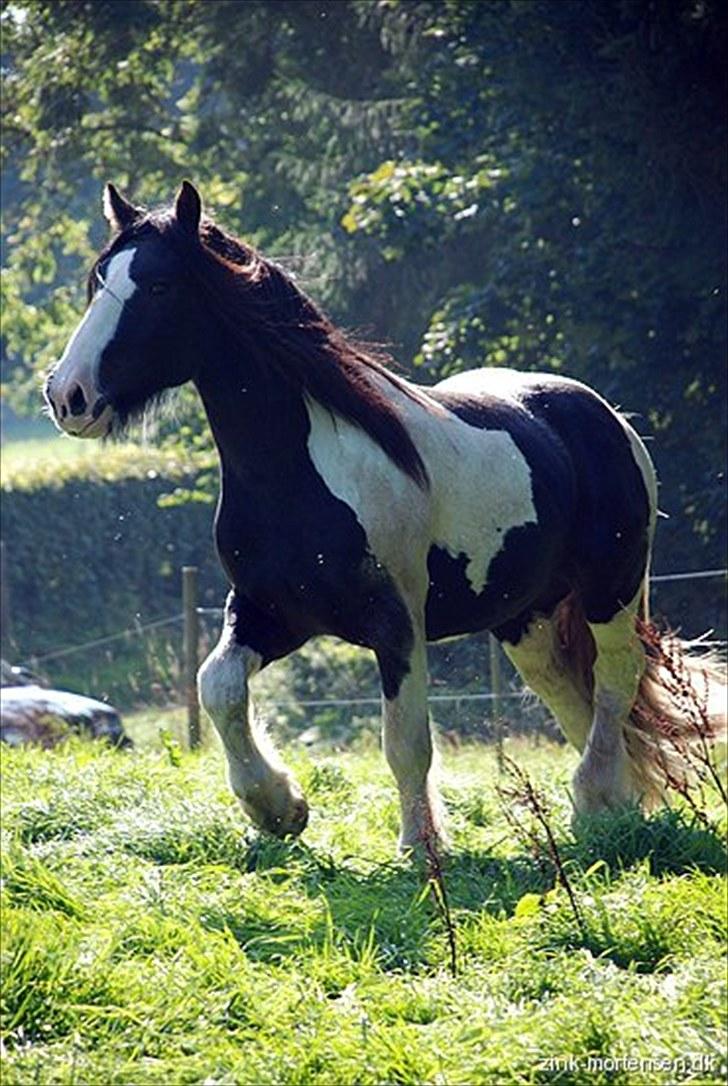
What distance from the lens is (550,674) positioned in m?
9.05

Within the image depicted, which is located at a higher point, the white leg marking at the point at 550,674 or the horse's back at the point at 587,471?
the horse's back at the point at 587,471

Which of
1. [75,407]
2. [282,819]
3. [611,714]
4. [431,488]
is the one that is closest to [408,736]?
[282,819]

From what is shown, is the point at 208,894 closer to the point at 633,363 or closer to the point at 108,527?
the point at 633,363

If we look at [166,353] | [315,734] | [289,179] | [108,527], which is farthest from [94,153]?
[166,353]

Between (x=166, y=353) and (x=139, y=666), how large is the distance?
15.4m

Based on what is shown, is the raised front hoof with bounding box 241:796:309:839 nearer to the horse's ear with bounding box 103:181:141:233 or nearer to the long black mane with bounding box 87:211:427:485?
the long black mane with bounding box 87:211:427:485

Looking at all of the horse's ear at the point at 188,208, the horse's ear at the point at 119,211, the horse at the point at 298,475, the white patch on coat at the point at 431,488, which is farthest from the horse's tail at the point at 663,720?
the horse's ear at the point at 119,211

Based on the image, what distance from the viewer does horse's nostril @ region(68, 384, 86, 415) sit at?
7.05 metres

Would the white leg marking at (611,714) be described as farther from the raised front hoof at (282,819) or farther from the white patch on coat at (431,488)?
the raised front hoof at (282,819)

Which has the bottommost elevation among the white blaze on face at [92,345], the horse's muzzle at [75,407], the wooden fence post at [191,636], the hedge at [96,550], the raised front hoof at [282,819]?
the hedge at [96,550]

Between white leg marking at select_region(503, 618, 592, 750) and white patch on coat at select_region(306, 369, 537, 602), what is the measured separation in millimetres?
1009

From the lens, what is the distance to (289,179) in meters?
22.5

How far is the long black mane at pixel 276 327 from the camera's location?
743 cm

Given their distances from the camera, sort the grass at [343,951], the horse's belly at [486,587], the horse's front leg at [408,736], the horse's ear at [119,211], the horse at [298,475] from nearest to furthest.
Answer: the grass at [343,951] < the horse at [298,475] < the horse's front leg at [408,736] < the horse's ear at [119,211] < the horse's belly at [486,587]
